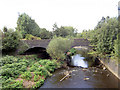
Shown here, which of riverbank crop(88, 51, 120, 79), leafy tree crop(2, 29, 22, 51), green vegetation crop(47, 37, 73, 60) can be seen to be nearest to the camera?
riverbank crop(88, 51, 120, 79)

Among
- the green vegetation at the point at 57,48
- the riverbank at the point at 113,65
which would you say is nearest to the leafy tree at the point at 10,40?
the green vegetation at the point at 57,48

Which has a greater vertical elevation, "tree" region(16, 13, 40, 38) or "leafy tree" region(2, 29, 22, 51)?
"tree" region(16, 13, 40, 38)

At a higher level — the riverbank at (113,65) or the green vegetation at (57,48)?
the green vegetation at (57,48)

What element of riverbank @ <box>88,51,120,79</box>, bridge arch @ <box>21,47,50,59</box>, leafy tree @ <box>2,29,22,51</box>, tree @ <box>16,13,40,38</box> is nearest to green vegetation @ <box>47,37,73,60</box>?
bridge arch @ <box>21,47,50,59</box>

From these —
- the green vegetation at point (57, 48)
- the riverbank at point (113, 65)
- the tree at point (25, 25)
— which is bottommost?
the riverbank at point (113, 65)

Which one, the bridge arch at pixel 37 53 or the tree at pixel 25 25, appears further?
the tree at pixel 25 25

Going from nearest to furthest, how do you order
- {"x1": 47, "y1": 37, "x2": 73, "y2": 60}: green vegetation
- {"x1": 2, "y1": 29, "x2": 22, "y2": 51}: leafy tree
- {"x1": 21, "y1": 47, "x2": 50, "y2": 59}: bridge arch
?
{"x1": 2, "y1": 29, "x2": 22, "y2": 51}: leafy tree < {"x1": 47, "y1": 37, "x2": 73, "y2": 60}: green vegetation < {"x1": 21, "y1": 47, "x2": 50, "y2": 59}: bridge arch

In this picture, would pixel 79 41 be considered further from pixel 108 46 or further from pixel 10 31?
pixel 10 31

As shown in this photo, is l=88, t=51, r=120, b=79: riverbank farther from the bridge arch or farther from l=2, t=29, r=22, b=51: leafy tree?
l=2, t=29, r=22, b=51: leafy tree

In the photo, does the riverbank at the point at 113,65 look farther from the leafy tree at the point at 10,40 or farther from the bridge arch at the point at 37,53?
the leafy tree at the point at 10,40

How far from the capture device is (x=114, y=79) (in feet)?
35.5

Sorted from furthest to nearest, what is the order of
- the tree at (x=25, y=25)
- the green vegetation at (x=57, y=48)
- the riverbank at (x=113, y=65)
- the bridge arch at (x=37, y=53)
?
the tree at (x=25, y=25)
the bridge arch at (x=37, y=53)
the green vegetation at (x=57, y=48)
the riverbank at (x=113, y=65)

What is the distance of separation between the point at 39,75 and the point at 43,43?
8.18 metres

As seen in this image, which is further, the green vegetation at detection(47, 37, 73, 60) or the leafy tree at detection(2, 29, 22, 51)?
the green vegetation at detection(47, 37, 73, 60)
